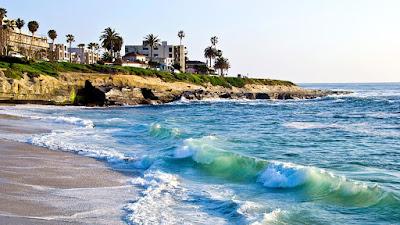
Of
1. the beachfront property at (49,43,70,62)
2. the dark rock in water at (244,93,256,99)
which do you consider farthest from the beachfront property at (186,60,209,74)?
the dark rock in water at (244,93,256,99)

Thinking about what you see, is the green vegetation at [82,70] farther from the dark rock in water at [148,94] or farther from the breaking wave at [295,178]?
the breaking wave at [295,178]

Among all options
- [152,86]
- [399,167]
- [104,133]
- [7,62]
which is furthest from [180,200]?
[152,86]

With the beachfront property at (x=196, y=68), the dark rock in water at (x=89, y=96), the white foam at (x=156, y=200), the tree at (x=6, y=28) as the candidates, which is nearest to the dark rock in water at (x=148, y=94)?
the dark rock in water at (x=89, y=96)

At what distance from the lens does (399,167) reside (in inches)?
643

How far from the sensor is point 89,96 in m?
73.0

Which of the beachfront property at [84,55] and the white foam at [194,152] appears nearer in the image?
the white foam at [194,152]

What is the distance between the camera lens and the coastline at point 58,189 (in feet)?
33.7

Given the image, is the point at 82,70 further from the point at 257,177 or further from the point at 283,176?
the point at 283,176

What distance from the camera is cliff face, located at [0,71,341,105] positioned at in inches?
2518

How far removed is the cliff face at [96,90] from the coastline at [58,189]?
45.9 m

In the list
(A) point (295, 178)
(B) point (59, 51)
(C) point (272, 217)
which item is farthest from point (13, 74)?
(B) point (59, 51)

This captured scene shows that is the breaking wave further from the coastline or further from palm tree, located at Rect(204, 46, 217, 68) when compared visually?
palm tree, located at Rect(204, 46, 217, 68)

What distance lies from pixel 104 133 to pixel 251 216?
67.0ft

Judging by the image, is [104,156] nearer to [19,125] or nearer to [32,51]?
[19,125]
